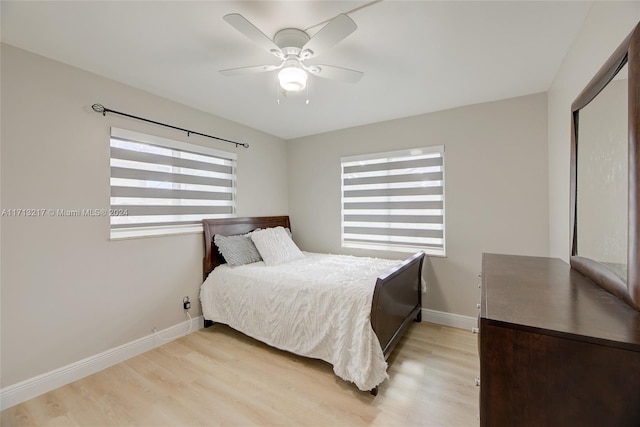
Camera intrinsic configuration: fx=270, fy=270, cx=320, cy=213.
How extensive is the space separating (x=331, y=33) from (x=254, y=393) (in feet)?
7.79

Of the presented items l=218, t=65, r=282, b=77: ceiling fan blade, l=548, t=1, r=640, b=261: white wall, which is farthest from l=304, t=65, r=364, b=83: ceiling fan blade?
l=548, t=1, r=640, b=261: white wall

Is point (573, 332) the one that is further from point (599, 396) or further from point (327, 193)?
point (327, 193)

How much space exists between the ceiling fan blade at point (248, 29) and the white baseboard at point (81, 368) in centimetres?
267

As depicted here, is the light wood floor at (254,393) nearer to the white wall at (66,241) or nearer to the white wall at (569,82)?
the white wall at (66,241)

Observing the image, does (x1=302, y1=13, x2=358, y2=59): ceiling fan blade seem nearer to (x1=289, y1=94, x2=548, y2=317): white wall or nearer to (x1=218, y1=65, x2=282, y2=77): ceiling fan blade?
(x1=218, y1=65, x2=282, y2=77): ceiling fan blade

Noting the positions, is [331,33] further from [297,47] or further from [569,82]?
[569,82]

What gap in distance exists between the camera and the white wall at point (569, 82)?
123cm

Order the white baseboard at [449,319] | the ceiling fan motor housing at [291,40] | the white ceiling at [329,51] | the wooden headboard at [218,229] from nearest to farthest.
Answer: the white ceiling at [329,51]
the ceiling fan motor housing at [291,40]
the white baseboard at [449,319]
the wooden headboard at [218,229]

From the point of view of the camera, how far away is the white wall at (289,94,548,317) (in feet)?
8.63

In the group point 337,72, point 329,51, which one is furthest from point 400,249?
point 329,51

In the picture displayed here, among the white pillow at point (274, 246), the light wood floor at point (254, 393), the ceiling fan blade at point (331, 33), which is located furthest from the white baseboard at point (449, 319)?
the ceiling fan blade at point (331, 33)

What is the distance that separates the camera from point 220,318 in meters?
2.85

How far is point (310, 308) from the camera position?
87.7 inches

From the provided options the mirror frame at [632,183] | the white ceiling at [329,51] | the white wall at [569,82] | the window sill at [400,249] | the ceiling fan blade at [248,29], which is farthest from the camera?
the window sill at [400,249]
